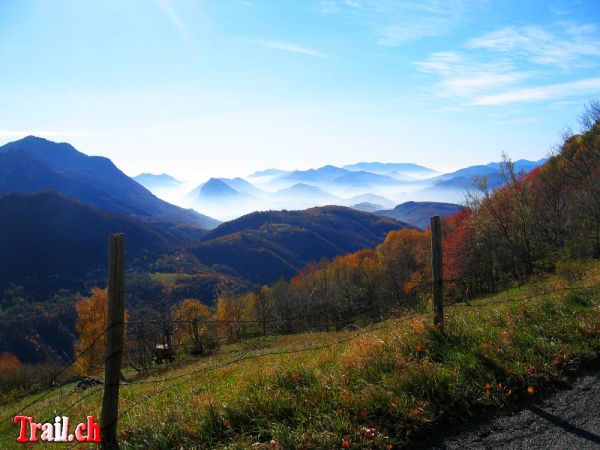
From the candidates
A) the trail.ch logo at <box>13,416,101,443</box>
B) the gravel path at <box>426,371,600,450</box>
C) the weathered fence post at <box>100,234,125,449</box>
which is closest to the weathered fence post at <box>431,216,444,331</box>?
the gravel path at <box>426,371,600,450</box>

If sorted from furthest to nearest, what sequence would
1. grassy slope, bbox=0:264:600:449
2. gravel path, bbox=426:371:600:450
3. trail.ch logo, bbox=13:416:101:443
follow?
trail.ch logo, bbox=13:416:101:443 < grassy slope, bbox=0:264:600:449 < gravel path, bbox=426:371:600:450

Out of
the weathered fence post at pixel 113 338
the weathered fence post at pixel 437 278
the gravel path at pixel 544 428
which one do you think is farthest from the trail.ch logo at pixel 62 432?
the weathered fence post at pixel 437 278

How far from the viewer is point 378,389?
22.7 ft

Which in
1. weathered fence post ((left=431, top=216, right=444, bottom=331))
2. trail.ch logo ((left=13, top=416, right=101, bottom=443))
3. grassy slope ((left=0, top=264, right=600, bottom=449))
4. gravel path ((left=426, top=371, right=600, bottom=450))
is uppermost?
weathered fence post ((left=431, top=216, right=444, bottom=331))

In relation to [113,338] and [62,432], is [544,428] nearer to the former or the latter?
[113,338]

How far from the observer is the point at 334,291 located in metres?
88.5

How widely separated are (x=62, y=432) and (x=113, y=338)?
8.85 ft

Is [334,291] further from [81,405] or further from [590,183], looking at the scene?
[81,405]

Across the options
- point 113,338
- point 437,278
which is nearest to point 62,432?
point 113,338

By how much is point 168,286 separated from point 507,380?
182718 millimetres

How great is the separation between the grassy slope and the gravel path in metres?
0.35

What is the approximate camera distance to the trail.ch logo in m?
7.03

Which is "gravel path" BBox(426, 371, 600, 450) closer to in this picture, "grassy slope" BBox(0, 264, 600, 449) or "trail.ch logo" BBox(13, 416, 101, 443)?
"grassy slope" BBox(0, 264, 600, 449)

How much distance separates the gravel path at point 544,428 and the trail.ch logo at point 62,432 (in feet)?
17.6
